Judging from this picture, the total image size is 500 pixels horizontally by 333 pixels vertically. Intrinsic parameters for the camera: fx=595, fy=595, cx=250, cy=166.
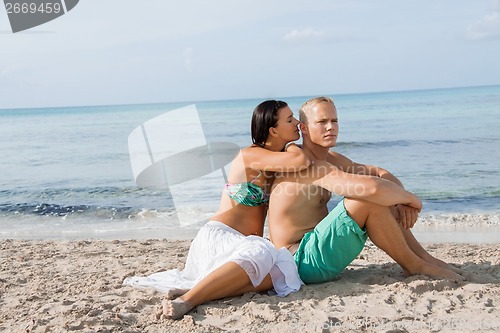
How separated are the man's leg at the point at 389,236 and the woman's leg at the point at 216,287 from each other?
826mm

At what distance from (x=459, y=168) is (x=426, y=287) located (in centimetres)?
913

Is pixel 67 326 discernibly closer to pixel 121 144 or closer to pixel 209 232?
pixel 209 232

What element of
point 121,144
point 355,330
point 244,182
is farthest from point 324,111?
point 121,144

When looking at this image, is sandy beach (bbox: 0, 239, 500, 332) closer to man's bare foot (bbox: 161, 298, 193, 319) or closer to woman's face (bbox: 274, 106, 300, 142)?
man's bare foot (bbox: 161, 298, 193, 319)

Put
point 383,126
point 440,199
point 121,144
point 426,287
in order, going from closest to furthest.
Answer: point 426,287 < point 440,199 < point 121,144 < point 383,126

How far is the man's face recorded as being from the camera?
4098 mm

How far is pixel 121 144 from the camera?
2208 centimetres

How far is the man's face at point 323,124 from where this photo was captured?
4098 millimetres

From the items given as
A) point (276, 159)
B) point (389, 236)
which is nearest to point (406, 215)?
point (389, 236)

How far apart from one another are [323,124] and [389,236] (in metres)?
0.88

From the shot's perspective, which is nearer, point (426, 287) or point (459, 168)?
point (426, 287)

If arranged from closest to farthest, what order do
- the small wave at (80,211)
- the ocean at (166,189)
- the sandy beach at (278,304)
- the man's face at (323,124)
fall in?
the sandy beach at (278,304)
the man's face at (323,124)
the ocean at (166,189)
the small wave at (80,211)

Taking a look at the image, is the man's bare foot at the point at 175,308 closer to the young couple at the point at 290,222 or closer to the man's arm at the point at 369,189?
the young couple at the point at 290,222

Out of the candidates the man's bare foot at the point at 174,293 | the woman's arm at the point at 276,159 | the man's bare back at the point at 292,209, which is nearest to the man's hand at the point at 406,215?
the man's bare back at the point at 292,209
